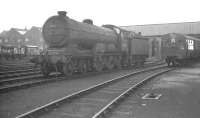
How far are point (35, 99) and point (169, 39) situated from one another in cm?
1766

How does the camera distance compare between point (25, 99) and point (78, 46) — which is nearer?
point (25, 99)

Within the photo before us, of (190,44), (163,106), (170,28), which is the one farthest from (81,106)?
(170,28)

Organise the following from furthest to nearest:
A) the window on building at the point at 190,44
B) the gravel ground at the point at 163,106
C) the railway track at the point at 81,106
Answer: the window on building at the point at 190,44, the gravel ground at the point at 163,106, the railway track at the point at 81,106

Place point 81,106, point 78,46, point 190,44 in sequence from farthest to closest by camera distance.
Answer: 1. point 190,44
2. point 78,46
3. point 81,106

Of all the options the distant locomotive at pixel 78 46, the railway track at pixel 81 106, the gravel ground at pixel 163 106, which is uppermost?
the distant locomotive at pixel 78 46

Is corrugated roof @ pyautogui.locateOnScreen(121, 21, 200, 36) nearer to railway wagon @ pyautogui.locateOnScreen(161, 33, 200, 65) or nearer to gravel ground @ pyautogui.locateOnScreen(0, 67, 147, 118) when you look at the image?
railway wagon @ pyautogui.locateOnScreen(161, 33, 200, 65)

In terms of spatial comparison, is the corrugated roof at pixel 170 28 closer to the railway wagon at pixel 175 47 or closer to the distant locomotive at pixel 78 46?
the railway wagon at pixel 175 47

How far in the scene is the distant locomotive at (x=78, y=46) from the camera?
43.2 ft

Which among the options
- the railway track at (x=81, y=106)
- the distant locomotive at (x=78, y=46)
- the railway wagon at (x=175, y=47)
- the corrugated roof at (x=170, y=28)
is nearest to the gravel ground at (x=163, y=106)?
the railway track at (x=81, y=106)

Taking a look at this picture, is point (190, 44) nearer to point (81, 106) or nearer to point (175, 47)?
point (175, 47)

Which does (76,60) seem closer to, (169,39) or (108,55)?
(108,55)

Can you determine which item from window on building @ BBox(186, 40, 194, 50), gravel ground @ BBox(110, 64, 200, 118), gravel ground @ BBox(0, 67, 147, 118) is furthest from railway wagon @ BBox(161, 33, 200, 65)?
gravel ground @ BBox(0, 67, 147, 118)

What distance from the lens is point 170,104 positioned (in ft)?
23.0

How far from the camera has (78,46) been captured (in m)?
14.5
